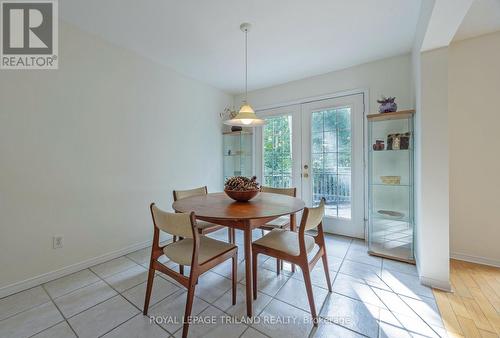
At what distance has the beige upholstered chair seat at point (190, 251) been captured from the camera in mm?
1426

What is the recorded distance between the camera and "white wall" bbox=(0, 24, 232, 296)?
1.81 meters

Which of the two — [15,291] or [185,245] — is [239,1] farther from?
[15,291]

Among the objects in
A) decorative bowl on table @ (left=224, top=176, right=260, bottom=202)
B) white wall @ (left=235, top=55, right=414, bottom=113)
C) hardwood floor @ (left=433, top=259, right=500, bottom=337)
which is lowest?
hardwood floor @ (left=433, top=259, right=500, bottom=337)

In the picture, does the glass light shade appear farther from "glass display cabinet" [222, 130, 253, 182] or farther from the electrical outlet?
the electrical outlet

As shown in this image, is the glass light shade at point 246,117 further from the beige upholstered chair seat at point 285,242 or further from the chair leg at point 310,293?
the chair leg at point 310,293

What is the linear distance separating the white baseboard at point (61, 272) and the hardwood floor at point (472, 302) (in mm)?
3036

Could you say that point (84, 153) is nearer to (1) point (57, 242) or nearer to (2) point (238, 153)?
(1) point (57, 242)

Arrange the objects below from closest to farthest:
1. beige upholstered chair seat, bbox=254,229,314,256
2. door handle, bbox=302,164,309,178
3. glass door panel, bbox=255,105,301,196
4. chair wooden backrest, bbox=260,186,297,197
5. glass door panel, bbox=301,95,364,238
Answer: beige upholstered chair seat, bbox=254,229,314,256 < chair wooden backrest, bbox=260,186,297,197 < glass door panel, bbox=301,95,364,238 < door handle, bbox=302,164,309,178 < glass door panel, bbox=255,105,301,196

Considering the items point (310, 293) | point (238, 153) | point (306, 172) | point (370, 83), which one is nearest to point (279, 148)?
point (306, 172)

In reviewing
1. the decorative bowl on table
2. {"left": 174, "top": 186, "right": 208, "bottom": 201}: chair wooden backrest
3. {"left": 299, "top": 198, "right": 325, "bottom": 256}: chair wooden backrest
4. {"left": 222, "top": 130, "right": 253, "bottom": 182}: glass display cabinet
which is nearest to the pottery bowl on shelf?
the decorative bowl on table

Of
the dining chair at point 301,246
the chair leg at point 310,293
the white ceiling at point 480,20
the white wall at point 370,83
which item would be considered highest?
the white ceiling at point 480,20

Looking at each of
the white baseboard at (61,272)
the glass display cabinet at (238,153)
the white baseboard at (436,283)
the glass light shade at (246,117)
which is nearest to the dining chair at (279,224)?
the glass light shade at (246,117)

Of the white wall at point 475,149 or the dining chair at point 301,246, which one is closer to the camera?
the dining chair at point 301,246

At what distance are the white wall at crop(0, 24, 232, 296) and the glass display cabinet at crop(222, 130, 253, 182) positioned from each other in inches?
37.8
